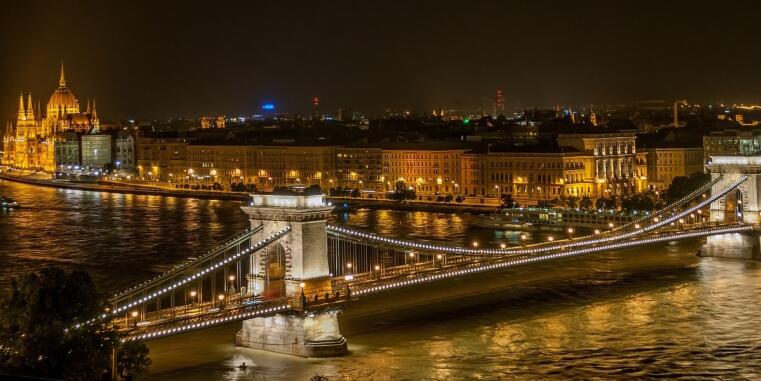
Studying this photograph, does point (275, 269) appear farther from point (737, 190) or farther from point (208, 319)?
point (737, 190)

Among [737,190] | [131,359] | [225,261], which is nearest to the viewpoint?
[131,359]

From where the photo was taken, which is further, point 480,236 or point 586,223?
point 586,223

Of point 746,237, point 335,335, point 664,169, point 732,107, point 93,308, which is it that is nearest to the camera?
point 93,308

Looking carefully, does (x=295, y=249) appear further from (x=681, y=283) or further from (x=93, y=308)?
(x=681, y=283)

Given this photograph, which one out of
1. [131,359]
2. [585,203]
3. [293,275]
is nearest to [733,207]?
[585,203]

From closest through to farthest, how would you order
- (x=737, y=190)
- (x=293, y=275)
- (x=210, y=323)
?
(x=210, y=323) < (x=293, y=275) < (x=737, y=190)

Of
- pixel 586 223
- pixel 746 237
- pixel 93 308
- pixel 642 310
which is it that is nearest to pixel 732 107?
pixel 586 223

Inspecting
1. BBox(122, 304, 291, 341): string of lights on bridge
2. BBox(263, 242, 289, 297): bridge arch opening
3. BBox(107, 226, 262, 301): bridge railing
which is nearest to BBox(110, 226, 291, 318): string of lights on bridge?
BBox(107, 226, 262, 301): bridge railing

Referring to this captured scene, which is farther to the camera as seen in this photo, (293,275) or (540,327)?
(540,327)
